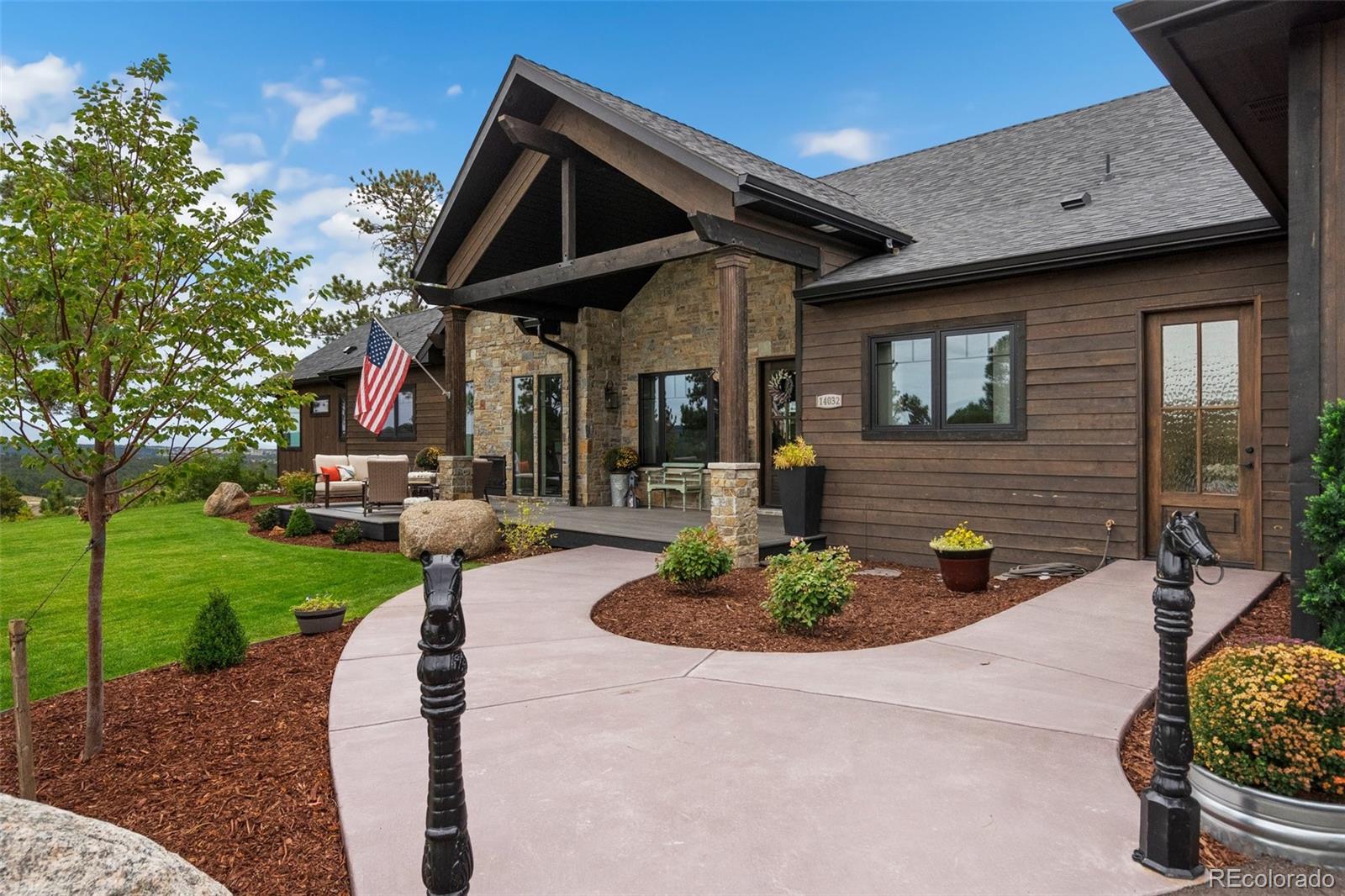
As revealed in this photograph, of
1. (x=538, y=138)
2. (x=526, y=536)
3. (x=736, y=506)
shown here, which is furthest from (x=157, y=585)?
(x=538, y=138)

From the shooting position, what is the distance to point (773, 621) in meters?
5.29

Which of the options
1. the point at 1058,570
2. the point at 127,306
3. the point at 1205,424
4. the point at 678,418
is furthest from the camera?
the point at 678,418

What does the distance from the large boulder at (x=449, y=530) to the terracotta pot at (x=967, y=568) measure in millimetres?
4980

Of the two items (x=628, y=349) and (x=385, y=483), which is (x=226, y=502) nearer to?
(x=385, y=483)

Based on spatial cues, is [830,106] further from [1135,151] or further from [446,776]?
[446,776]

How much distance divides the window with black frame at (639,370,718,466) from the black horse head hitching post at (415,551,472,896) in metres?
9.37

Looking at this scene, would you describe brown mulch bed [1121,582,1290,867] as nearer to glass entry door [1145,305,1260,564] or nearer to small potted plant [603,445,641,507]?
glass entry door [1145,305,1260,564]

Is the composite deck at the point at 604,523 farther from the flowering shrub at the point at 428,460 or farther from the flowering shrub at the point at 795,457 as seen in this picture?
the flowering shrub at the point at 428,460

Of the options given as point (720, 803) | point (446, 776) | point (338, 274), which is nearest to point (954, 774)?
point (720, 803)

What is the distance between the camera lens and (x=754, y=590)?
257 inches

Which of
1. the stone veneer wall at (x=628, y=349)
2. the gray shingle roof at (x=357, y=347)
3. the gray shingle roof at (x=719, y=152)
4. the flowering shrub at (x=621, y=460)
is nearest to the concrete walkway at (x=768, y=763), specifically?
the gray shingle roof at (x=719, y=152)

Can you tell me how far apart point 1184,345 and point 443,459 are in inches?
346

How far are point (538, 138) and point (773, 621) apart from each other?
6.19m

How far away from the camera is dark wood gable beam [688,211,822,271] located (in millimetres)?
7137
